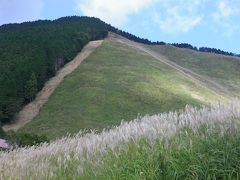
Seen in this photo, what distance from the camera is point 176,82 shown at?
385 ft

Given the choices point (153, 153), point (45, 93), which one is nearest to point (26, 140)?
point (153, 153)

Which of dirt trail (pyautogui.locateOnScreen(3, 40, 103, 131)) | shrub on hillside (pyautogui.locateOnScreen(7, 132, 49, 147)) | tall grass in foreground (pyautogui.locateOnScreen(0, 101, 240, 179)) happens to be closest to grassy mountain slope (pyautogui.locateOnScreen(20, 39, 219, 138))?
dirt trail (pyautogui.locateOnScreen(3, 40, 103, 131))

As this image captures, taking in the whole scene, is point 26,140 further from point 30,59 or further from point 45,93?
point 30,59

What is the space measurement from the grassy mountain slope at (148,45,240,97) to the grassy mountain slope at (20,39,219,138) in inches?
659

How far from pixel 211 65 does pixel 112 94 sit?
61.5 m

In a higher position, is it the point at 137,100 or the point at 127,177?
the point at 127,177

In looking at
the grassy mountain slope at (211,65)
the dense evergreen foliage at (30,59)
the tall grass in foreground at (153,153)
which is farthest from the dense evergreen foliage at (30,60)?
the tall grass in foreground at (153,153)

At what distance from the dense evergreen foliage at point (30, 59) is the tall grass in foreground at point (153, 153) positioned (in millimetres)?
84608

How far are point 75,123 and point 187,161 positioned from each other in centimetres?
8148

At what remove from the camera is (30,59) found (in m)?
111

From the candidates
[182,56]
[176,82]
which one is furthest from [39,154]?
[182,56]

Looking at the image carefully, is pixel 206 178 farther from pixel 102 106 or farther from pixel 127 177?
pixel 102 106

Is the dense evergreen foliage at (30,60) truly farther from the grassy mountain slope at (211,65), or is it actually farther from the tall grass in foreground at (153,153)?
the tall grass in foreground at (153,153)

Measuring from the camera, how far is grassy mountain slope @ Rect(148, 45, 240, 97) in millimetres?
140000
